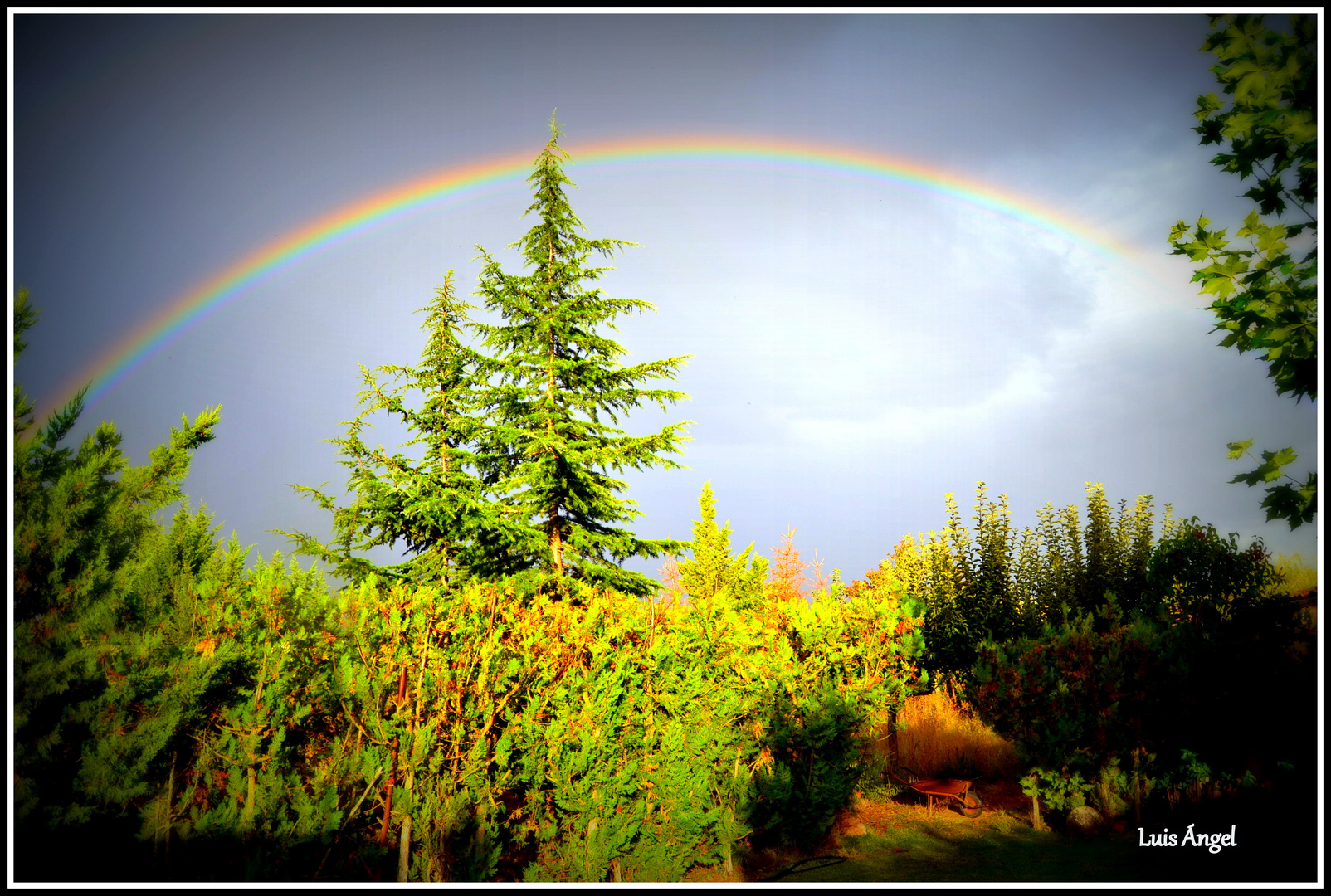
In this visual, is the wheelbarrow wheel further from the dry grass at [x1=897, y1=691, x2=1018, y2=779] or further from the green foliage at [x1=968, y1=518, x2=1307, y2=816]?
the dry grass at [x1=897, y1=691, x2=1018, y2=779]

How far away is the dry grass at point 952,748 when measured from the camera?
1267 cm

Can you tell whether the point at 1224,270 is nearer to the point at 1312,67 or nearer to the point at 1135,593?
the point at 1312,67

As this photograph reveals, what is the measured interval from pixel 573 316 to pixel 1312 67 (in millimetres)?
11618

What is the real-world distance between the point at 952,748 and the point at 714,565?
68.6ft

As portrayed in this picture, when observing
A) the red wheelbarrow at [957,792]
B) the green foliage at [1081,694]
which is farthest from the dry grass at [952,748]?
the green foliage at [1081,694]

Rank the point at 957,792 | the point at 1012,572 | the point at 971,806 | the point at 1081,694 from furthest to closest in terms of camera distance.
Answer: the point at 1012,572 → the point at 971,806 → the point at 957,792 → the point at 1081,694

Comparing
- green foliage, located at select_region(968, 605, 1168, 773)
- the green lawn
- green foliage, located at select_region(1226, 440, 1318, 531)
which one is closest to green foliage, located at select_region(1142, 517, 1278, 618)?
green foliage, located at select_region(968, 605, 1168, 773)

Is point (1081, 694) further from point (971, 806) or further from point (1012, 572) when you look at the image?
point (1012, 572)

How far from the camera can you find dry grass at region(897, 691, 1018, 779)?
12.7m

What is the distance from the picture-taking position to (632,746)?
6.36 m

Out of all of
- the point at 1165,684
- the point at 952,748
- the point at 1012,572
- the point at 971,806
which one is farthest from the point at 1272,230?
the point at 1012,572

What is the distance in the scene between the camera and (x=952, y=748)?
13.3 meters

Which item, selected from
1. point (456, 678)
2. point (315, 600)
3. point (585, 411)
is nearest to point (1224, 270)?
point (456, 678)

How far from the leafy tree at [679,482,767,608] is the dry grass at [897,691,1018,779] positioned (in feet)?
55.3
